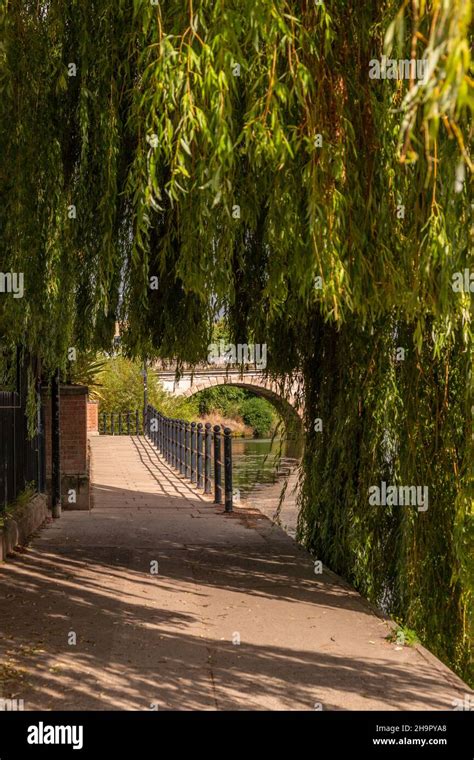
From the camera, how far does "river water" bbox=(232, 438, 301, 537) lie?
9625mm

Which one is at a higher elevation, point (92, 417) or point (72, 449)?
point (72, 449)

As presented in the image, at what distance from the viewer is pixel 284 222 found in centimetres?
552

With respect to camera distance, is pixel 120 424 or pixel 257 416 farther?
pixel 257 416

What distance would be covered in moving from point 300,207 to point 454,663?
3897 millimetres

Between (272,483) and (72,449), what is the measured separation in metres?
13.2

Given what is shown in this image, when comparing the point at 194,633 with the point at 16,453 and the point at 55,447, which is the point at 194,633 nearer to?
the point at 16,453

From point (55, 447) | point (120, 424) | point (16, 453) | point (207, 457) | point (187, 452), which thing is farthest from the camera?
point (120, 424)

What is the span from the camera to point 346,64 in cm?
596

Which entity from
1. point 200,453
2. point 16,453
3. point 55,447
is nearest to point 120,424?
point 200,453

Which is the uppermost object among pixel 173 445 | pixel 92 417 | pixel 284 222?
pixel 284 222

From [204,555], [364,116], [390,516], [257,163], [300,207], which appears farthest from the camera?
[204,555]

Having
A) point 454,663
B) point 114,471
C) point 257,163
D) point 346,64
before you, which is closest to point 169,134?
point 257,163

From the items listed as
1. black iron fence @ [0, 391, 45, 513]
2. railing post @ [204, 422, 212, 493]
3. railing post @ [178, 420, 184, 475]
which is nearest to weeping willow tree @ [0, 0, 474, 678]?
black iron fence @ [0, 391, 45, 513]

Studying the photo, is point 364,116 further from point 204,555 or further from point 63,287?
point 204,555
